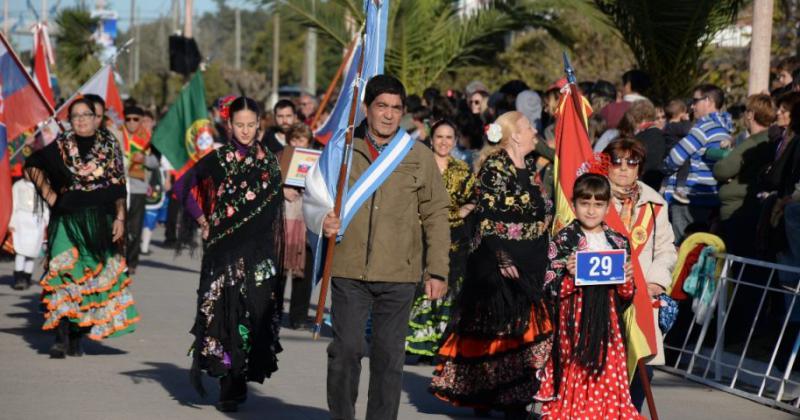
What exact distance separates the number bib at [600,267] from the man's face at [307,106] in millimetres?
10801

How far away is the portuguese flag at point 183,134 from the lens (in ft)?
49.8

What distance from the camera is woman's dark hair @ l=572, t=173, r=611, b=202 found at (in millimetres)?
7453

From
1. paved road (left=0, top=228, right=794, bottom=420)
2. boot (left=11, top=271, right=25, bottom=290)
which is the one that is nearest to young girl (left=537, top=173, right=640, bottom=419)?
paved road (left=0, top=228, right=794, bottom=420)

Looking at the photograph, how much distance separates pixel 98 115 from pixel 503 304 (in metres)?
4.23

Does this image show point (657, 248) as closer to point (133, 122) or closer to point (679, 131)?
point (679, 131)

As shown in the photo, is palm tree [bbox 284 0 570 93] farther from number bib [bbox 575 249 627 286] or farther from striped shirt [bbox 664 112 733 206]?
number bib [bbox 575 249 627 286]

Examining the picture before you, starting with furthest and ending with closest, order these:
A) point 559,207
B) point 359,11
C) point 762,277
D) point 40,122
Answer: point 359,11
point 40,122
point 762,277
point 559,207

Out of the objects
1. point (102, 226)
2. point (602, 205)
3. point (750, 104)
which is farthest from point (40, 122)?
point (602, 205)

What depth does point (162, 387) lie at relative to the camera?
32.5ft

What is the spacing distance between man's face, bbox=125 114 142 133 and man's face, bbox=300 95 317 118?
2043mm

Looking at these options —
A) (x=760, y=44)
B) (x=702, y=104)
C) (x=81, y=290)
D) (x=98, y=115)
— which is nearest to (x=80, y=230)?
(x=81, y=290)

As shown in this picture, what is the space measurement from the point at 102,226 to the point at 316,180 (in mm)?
4115

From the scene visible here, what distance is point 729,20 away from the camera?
1608 centimetres

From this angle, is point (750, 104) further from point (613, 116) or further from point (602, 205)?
point (602, 205)
